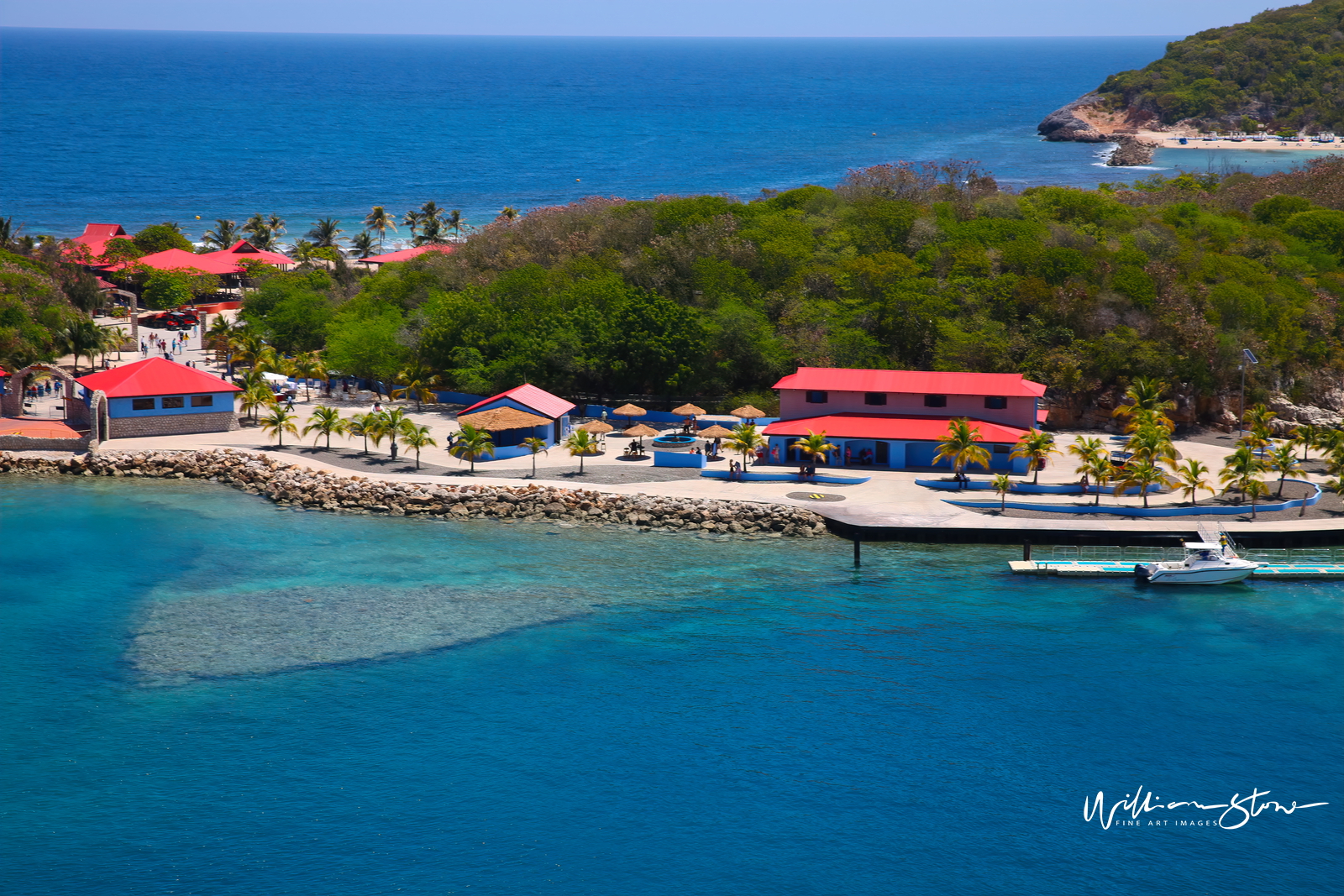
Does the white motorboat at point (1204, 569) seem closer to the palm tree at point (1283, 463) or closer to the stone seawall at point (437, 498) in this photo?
the palm tree at point (1283, 463)

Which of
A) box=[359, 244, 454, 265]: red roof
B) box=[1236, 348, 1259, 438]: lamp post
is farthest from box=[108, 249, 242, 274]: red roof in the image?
box=[1236, 348, 1259, 438]: lamp post

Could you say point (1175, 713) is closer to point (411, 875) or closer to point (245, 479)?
point (411, 875)

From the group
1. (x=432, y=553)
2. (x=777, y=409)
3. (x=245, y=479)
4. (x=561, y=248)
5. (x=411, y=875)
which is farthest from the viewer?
(x=561, y=248)

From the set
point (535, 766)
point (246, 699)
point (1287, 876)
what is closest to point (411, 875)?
point (535, 766)

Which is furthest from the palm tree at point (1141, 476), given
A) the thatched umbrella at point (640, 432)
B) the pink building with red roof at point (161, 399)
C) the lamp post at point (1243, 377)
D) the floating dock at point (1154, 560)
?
the pink building with red roof at point (161, 399)

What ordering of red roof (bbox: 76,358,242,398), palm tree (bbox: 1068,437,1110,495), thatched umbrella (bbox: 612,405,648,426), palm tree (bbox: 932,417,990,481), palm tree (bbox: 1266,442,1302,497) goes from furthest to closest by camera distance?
thatched umbrella (bbox: 612,405,648,426)
red roof (bbox: 76,358,242,398)
palm tree (bbox: 932,417,990,481)
palm tree (bbox: 1068,437,1110,495)
palm tree (bbox: 1266,442,1302,497)

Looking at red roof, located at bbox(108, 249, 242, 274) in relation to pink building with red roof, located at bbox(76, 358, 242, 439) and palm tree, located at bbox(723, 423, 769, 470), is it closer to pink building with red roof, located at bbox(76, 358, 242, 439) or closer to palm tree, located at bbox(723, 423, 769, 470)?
pink building with red roof, located at bbox(76, 358, 242, 439)

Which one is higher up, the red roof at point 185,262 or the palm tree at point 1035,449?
the red roof at point 185,262
